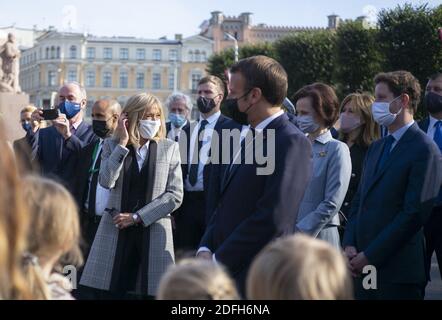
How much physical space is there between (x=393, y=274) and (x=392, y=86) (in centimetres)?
142

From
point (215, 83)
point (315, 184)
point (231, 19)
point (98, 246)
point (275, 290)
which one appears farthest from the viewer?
point (231, 19)

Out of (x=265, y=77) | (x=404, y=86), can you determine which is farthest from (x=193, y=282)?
(x=404, y=86)

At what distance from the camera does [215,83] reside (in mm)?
9617

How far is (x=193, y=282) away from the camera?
3.16 m

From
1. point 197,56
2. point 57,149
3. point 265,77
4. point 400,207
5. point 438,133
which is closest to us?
point 265,77

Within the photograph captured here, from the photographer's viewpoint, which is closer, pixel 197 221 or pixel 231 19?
pixel 197 221

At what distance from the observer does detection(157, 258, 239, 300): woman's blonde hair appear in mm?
3154

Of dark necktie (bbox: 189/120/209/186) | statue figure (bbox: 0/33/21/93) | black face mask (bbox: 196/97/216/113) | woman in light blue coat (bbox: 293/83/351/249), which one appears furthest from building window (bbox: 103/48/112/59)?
woman in light blue coat (bbox: 293/83/351/249)

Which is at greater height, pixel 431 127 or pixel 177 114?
pixel 177 114

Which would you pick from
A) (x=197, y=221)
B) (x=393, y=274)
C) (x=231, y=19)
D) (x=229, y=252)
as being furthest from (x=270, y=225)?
(x=231, y=19)

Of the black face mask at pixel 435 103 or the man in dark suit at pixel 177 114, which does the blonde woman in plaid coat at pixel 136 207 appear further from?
the black face mask at pixel 435 103

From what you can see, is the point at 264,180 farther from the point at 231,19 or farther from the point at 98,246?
the point at 231,19

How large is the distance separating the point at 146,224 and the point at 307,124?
148cm

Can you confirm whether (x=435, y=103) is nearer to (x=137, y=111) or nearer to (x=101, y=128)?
(x=137, y=111)
